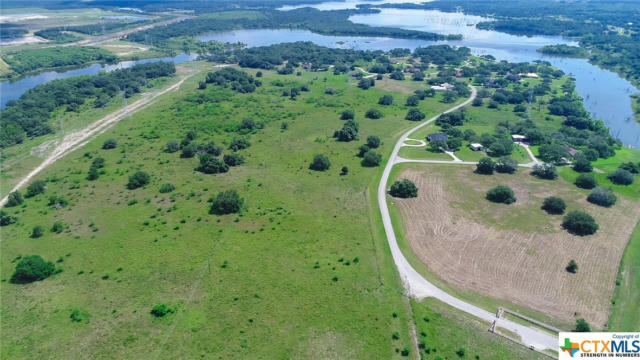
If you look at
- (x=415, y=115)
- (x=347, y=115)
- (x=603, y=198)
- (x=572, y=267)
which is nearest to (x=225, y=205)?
(x=572, y=267)

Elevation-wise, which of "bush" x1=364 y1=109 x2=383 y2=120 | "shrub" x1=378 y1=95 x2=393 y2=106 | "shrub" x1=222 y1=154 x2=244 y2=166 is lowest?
"shrub" x1=222 y1=154 x2=244 y2=166

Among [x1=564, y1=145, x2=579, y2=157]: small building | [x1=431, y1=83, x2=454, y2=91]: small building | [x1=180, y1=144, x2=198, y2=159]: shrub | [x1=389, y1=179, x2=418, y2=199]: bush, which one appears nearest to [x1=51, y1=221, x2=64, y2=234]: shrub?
[x1=180, y1=144, x2=198, y2=159]: shrub

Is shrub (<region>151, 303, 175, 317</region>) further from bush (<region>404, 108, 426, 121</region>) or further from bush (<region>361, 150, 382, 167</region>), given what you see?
bush (<region>404, 108, 426, 121</region>)

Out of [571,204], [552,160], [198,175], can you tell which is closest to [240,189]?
[198,175]

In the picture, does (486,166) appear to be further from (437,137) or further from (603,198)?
(603,198)

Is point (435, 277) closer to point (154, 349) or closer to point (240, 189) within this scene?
point (154, 349)

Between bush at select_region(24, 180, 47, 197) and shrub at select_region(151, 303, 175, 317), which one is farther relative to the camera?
bush at select_region(24, 180, 47, 197)
